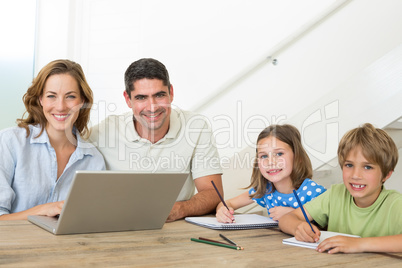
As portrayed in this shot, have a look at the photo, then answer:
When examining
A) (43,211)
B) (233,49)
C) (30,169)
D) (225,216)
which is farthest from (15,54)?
(225,216)

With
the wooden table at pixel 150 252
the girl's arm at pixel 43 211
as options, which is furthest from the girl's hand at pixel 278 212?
the girl's arm at pixel 43 211

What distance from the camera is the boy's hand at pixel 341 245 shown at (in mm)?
1144

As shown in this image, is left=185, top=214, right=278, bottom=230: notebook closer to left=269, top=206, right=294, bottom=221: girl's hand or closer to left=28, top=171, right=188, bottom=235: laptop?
left=269, top=206, right=294, bottom=221: girl's hand

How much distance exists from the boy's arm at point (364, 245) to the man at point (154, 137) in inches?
36.5

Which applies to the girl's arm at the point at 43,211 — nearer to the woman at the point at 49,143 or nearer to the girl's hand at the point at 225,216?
the woman at the point at 49,143

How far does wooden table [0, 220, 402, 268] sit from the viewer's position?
982mm

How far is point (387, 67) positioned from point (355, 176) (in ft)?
3.51

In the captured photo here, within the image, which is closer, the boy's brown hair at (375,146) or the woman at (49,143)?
the boy's brown hair at (375,146)

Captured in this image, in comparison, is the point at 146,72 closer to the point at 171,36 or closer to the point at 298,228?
the point at 298,228

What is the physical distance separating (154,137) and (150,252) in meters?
1.13

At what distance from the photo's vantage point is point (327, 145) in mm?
2498

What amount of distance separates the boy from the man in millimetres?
629

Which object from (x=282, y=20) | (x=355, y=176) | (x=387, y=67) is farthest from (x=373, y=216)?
(x=282, y=20)

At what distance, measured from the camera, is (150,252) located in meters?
1.09
